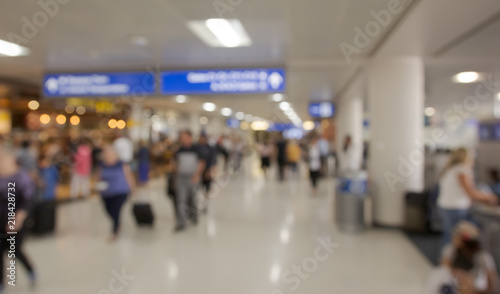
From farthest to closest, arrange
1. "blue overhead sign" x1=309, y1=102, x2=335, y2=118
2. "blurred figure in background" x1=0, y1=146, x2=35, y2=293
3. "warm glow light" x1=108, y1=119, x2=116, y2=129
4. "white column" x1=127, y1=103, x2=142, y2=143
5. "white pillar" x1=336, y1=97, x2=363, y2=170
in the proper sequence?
1. "warm glow light" x1=108, y1=119, x2=116, y2=129
2. "blue overhead sign" x1=309, y1=102, x2=335, y2=118
3. "white column" x1=127, y1=103, x2=142, y2=143
4. "white pillar" x1=336, y1=97, x2=363, y2=170
5. "blurred figure in background" x1=0, y1=146, x2=35, y2=293

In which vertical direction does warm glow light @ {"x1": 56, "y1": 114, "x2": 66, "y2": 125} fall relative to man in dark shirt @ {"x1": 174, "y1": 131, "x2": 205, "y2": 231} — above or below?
above

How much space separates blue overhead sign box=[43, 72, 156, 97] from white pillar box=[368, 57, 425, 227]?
13.6ft

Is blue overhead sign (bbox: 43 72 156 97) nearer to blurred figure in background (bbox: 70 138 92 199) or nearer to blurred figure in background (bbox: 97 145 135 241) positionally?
blurred figure in background (bbox: 97 145 135 241)

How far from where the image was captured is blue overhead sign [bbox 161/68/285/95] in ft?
20.5

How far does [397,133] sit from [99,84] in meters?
5.40

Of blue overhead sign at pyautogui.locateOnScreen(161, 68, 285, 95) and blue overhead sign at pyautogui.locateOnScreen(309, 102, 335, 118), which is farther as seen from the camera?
blue overhead sign at pyautogui.locateOnScreen(309, 102, 335, 118)

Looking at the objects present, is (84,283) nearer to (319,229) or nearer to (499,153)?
(319,229)

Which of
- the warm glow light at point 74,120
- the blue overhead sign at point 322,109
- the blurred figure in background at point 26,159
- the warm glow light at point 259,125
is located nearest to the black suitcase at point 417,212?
the blurred figure in background at point 26,159

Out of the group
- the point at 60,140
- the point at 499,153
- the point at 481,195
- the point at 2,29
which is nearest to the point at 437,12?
the point at 481,195

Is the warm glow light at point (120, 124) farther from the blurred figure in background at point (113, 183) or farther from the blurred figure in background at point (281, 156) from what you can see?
the blurred figure in background at point (113, 183)

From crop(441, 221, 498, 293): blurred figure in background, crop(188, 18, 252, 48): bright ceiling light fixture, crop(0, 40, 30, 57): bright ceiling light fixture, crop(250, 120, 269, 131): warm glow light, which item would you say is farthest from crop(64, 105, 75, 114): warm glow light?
crop(250, 120, 269, 131): warm glow light

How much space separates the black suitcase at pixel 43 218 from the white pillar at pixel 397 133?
19.2 ft

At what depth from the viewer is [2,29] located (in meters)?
5.11

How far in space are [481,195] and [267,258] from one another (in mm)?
2730
